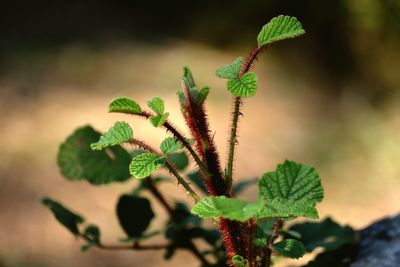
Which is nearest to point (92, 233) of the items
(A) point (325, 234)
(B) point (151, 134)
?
(A) point (325, 234)

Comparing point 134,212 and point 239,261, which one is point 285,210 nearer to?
point 239,261

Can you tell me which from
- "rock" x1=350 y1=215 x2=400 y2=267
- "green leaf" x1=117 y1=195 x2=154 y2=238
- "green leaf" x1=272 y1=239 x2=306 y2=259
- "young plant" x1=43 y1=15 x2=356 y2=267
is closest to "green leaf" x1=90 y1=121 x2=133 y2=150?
"young plant" x1=43 y1=15 x2=356 y2=267

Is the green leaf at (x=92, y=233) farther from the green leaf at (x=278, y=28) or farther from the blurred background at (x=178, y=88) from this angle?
the blurred background at (x=178, y=88)

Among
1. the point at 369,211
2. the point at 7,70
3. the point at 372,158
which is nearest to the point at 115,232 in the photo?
the point at 369,211

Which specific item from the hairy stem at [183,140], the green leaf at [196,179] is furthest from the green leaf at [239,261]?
the green leaf at [196,179]

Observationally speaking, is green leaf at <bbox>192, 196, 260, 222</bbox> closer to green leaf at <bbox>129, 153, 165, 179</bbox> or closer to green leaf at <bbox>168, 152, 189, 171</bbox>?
green leaf at <bbox>129, 153, 165, 179</bbox>

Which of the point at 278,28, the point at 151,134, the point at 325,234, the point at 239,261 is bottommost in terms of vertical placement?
the point at 239,261
